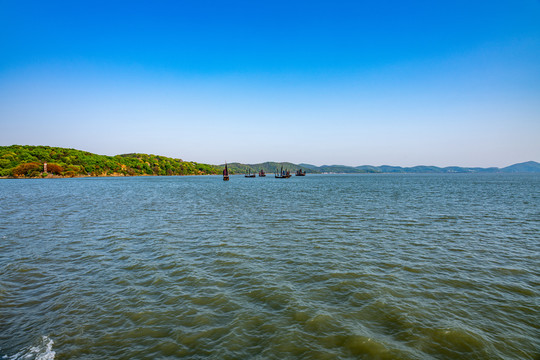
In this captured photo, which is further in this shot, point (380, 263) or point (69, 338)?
point (380, 263)

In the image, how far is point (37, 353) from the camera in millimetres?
7059

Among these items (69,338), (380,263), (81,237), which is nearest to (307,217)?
(380,263)

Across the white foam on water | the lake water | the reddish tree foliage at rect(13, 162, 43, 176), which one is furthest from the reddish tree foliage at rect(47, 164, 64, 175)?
the white foam on water

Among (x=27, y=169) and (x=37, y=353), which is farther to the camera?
(x=27, y=169)

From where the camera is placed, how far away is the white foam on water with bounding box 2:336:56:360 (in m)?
6.88

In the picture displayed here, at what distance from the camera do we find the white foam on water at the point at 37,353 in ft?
22.6

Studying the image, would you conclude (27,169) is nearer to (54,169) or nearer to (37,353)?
(54,169)

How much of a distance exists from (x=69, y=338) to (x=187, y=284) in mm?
4629

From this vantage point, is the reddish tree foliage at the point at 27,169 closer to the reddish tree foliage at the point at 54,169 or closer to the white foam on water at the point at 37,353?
the reddish tree foliage at the point at 54,169

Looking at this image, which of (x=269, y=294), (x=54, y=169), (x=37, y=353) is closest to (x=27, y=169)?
(x=54, y=169)

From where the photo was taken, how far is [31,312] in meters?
9.27

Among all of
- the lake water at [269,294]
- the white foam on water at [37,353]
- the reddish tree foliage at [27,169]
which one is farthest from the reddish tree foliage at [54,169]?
the white foam on water at [37,353]

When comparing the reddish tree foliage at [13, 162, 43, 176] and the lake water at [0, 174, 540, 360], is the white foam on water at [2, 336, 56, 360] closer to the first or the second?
the lake water at [0, 174, 540, 360]

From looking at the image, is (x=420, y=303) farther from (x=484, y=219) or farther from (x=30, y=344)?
(x=484, y=219)
